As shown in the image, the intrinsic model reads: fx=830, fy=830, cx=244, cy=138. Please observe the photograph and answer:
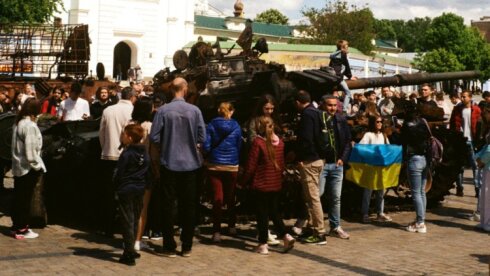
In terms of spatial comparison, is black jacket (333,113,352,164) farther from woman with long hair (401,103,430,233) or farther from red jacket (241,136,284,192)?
red jacket (241,136,284,192)

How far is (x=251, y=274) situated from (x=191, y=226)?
1119mm

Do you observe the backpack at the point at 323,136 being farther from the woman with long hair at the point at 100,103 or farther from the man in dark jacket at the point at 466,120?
the man in dark jacket at the point at 466,120

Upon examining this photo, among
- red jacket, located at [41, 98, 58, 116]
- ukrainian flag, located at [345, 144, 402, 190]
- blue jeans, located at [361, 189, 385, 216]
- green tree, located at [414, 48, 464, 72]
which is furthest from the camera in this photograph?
green tree, located at [414, 48, 464, 72]

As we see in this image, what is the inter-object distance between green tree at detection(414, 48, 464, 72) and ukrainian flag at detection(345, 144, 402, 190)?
7608 centimetres

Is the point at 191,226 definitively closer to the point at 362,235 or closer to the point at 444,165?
the point at 362,235

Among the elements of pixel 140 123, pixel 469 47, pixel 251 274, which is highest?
pixel 469 47

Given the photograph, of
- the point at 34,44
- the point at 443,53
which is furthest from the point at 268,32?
the point at 34,44

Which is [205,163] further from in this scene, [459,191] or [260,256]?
[459,191]

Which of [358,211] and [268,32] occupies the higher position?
[268,32]

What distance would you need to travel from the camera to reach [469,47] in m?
91.4

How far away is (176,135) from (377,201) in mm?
4370

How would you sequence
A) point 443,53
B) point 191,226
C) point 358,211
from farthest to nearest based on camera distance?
point 443,53 < point 358,211 < point 191,226

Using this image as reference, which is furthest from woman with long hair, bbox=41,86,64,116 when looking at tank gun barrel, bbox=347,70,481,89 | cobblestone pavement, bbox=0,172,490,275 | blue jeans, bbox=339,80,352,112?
tank gun barrel, bbox=347,70,481,89

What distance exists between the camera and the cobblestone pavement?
861 cm
